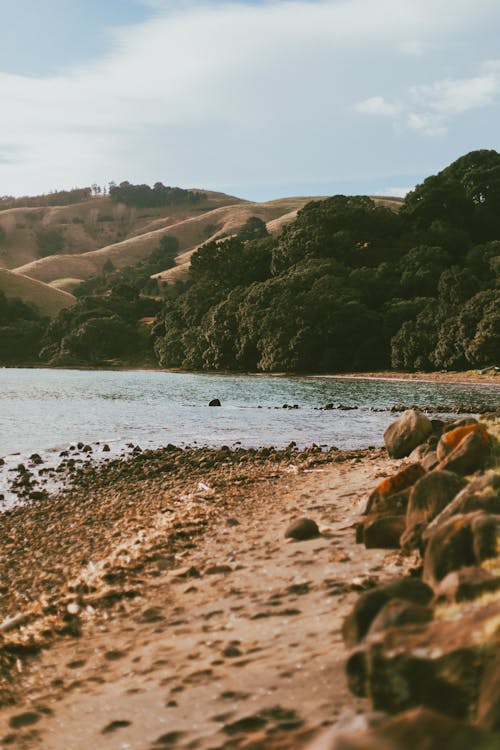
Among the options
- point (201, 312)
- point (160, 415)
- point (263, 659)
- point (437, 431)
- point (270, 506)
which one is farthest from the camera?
point (201, 312)

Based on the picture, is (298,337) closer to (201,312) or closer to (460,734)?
(201,312)

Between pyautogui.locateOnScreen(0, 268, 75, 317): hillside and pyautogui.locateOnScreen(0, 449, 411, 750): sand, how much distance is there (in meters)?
174

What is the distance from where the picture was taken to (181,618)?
26.7ft

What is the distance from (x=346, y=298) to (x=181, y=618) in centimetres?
8745

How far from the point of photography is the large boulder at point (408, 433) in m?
20.1

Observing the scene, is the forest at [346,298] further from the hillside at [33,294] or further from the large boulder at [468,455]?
the large boulder at [468,455]

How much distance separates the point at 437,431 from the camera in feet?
62.8

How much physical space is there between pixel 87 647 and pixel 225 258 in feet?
420

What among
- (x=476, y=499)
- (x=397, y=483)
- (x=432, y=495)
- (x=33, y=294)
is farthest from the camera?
(x=33, y=294)

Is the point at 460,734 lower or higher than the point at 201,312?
lower

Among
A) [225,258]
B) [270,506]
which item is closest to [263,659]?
[270,506]

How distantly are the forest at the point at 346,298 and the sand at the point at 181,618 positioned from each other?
64293 mm

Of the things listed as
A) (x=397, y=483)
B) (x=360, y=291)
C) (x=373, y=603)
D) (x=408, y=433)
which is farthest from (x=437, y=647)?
(x=360, y=291)

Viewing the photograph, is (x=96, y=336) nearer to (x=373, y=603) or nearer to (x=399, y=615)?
(x=373, y=603)
